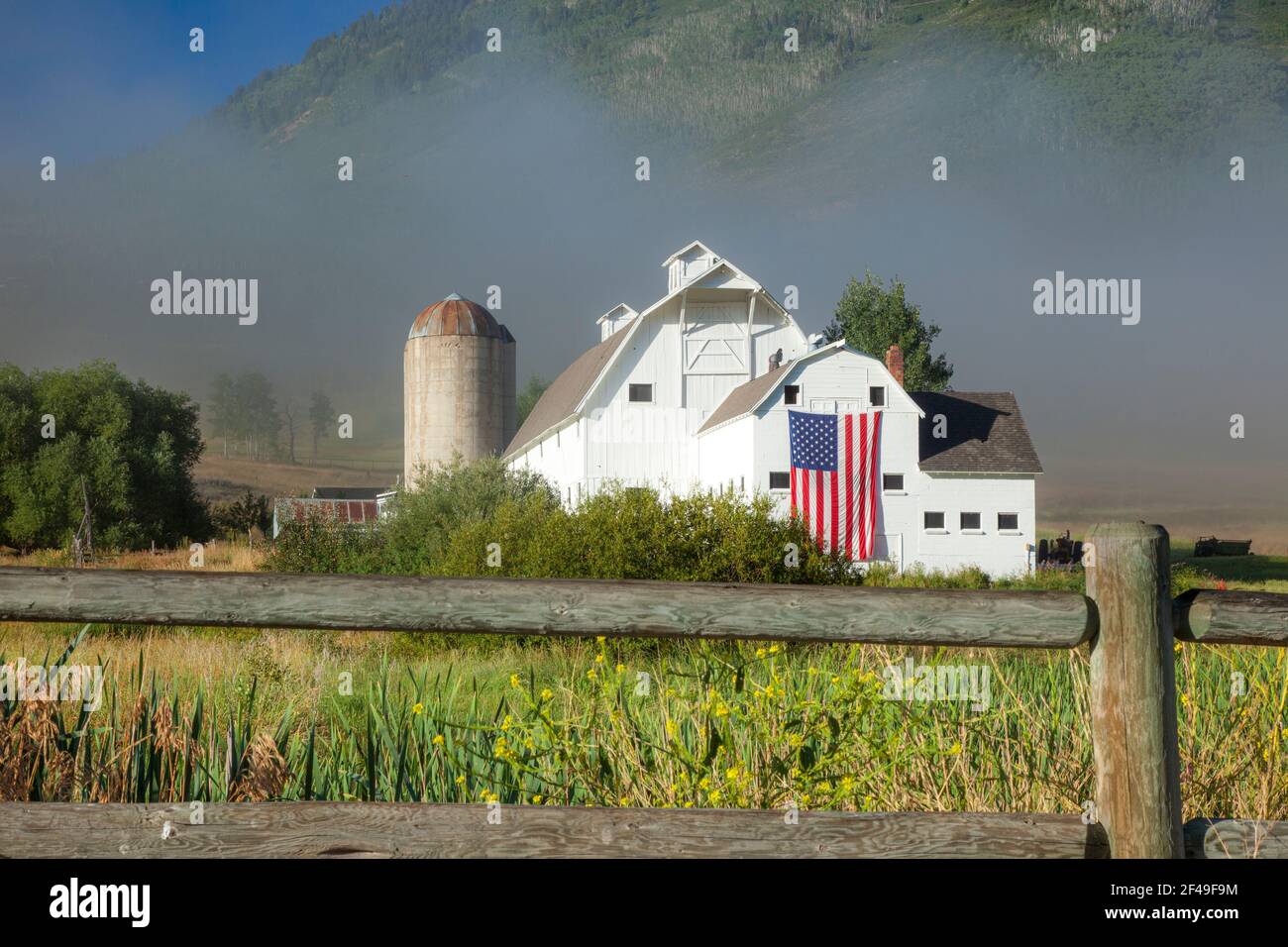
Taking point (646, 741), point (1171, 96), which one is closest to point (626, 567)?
point (646, 741)

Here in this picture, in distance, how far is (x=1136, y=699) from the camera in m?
3.31

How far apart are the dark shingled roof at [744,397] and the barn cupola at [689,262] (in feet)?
13.9

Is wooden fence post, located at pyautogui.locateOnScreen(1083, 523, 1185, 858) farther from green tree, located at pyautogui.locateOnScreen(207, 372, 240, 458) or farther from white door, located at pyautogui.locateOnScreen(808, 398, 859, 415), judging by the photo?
green tree, located at pyautogui.locateOnScreen(207, 372, 240, 458)

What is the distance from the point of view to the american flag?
29.5 m

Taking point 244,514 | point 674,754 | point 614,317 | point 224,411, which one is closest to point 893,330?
point 614,317

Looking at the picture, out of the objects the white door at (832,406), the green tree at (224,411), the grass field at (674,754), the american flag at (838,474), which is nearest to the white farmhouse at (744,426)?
the white door at (832,406)

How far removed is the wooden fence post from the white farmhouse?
26.2 m

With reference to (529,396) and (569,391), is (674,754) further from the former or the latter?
(529,396)

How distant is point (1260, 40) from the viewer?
197 meters

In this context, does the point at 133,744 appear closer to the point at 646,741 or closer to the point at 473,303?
the point at 646,741

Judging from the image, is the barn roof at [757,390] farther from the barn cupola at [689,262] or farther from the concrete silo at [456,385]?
the concrete silo at [456,385]

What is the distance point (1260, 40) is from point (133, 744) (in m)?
233

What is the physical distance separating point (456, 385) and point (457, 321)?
2622mm

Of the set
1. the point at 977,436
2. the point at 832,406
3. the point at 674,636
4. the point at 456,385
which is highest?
the point at 456,385
